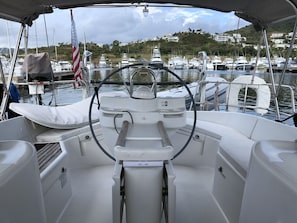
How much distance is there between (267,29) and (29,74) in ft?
11.6

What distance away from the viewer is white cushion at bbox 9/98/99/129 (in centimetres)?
224

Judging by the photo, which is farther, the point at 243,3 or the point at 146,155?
the point at 243,3

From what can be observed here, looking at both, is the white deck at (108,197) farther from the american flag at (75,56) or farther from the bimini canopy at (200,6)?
the american flag at (75,56)

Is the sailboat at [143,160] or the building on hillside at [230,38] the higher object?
the building on hillside at [230,38]

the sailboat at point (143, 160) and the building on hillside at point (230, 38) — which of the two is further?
the building on hillside at point (230, 38)

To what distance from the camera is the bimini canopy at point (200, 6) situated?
1.77 metres

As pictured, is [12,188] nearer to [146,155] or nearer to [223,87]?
[146,155]

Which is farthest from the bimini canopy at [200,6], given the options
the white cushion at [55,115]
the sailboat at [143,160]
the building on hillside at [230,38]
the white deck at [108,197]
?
the white deck at [108,197]

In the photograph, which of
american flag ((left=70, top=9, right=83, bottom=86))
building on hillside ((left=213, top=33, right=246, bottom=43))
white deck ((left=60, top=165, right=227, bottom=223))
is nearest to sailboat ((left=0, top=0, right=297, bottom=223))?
white deck ((left=60, top=165, right=227, bottom=223))

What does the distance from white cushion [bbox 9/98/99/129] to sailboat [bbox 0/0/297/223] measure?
1 cm

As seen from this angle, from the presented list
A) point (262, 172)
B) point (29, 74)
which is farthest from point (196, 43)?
point (29, 74)

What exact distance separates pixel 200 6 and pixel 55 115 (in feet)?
5.38

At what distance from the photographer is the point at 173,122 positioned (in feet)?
5.78

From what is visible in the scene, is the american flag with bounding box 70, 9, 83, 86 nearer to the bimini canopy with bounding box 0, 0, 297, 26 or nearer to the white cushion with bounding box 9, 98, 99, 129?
the white cushion with bounding box 9, 98, 99, 129
